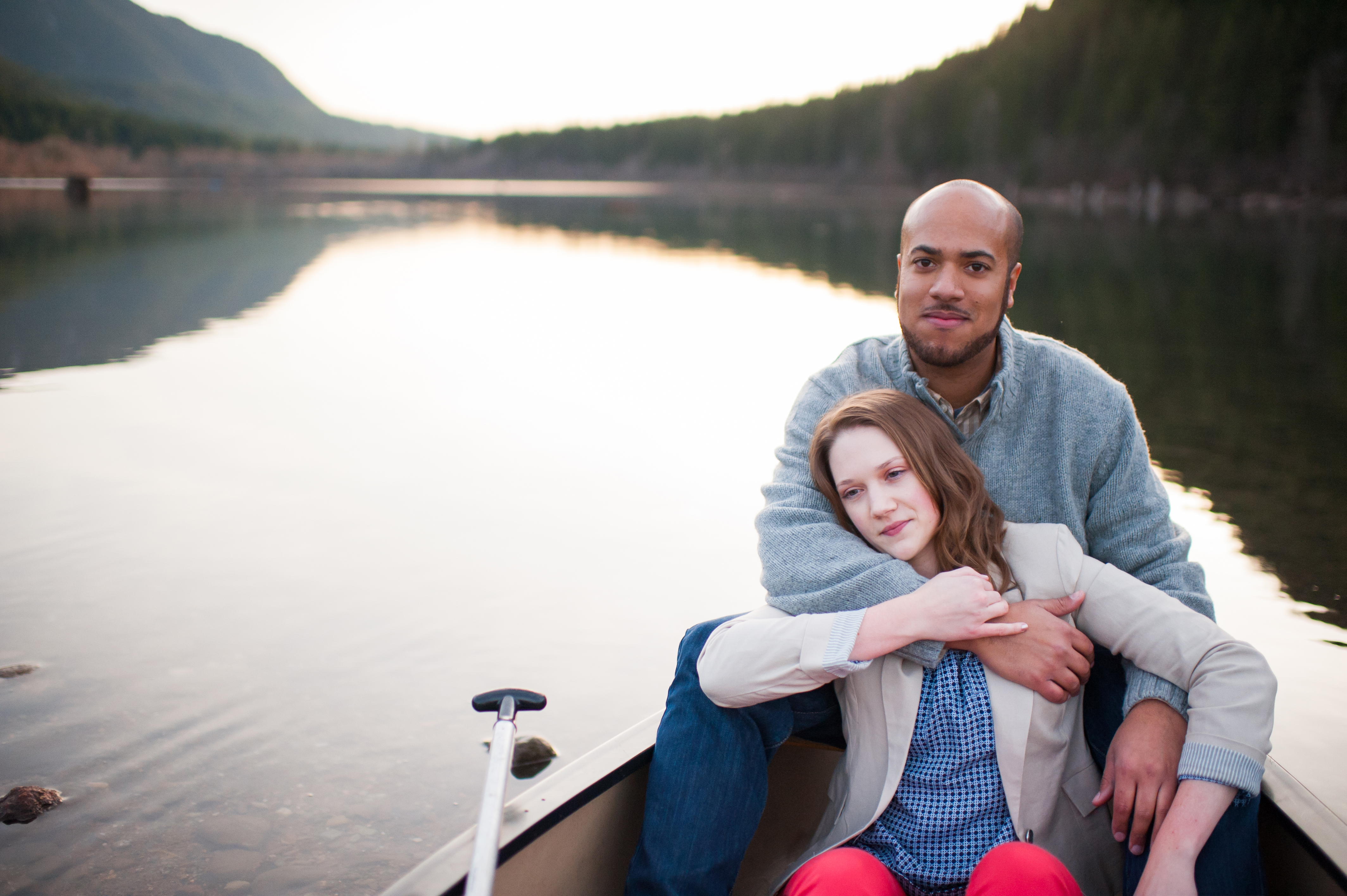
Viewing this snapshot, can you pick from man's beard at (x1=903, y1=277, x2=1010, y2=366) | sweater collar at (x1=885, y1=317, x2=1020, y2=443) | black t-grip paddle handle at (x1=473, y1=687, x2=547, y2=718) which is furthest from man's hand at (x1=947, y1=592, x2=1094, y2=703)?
black t-grip paddle handle at (x1=473, y1=687, x2=547, y2=718)

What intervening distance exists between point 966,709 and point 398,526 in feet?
14.8

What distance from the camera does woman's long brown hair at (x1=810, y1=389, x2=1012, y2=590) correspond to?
6.46 feet

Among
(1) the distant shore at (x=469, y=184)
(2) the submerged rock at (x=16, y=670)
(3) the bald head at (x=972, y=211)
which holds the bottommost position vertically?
(2) the submerged rock at (x=16, y=670)

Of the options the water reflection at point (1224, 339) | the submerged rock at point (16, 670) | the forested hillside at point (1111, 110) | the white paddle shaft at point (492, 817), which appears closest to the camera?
the white paddle shaft at point (492, 817)

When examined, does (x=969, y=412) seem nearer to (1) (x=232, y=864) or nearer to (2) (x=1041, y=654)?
(2) (x=1041, y=654)

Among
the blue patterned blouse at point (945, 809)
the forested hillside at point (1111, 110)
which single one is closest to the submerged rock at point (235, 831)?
→ the blue patterned blouse at point (945, 809)

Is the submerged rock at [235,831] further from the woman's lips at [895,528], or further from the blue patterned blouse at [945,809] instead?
the woman's lips at [895,528]

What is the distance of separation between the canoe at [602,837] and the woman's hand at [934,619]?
459 millimetres

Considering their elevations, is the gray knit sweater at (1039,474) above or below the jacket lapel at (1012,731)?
above

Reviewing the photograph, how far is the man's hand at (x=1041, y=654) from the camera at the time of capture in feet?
5.81

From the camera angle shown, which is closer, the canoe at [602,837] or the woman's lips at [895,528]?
the canoe at [602,837]

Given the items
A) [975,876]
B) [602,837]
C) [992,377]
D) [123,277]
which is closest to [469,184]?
[123,277]

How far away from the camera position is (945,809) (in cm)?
174

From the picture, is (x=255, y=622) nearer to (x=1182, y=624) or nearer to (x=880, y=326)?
(x=1182, y=624)
